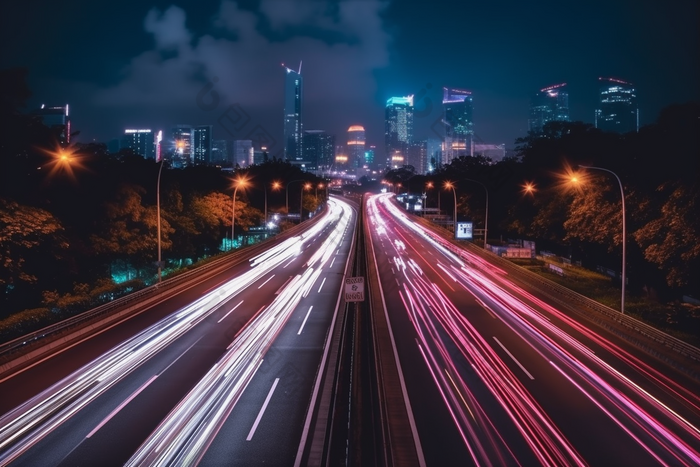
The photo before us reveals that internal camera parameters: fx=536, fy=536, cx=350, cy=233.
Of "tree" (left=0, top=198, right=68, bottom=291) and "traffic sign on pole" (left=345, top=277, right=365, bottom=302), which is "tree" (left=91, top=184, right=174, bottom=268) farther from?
"traffic sign on pole" (left=345, top=277, right=365, bottom=302)

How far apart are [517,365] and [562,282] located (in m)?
19.6

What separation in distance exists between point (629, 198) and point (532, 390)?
2420cm

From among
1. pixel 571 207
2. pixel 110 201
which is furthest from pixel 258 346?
pixel 571 207

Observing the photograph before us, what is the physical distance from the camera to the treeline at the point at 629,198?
2767cm

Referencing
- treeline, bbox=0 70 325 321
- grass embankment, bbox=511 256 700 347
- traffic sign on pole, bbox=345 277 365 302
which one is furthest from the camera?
treeline, bbox=0 70 325 321

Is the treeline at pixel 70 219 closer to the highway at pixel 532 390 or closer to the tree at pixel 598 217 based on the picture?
the highway at pixel 532 390

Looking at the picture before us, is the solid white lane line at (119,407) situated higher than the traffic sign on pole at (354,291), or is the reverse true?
the traffic sign on pole at (354,291)

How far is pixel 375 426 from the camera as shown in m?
13.1

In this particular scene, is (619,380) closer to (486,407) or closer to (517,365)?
(517,365)

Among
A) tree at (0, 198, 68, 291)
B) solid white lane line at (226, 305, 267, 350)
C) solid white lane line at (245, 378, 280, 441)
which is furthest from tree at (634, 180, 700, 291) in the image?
tree at (0, 198, 68, 291)

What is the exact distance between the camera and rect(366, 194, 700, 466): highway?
1214 cm

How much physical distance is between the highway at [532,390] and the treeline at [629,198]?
7090mm

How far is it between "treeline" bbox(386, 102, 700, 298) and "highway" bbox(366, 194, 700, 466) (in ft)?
23.3

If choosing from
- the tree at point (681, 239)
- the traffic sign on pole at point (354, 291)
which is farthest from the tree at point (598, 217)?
the traffic sign on pole at point (354, 291)
